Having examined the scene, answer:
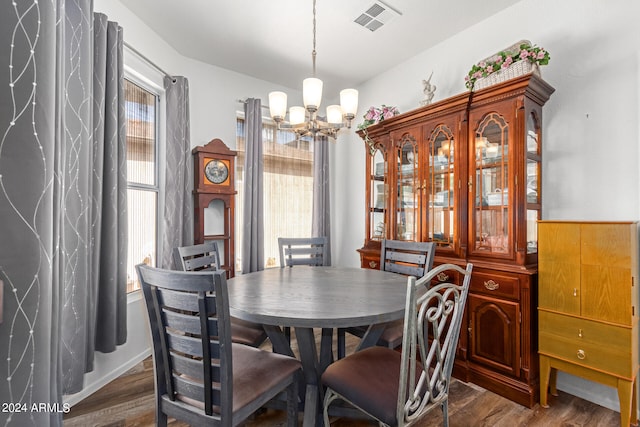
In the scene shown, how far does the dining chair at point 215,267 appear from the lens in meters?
1.90

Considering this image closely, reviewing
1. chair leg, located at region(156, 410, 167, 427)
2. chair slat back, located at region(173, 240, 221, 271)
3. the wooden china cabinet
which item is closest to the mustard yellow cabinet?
the wooden china cabinet

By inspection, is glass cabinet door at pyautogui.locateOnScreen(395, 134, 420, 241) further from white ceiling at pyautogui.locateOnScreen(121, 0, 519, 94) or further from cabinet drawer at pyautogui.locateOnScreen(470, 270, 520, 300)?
white ceiling at pyautogui.locateOnScreen(121, 0, 519, 94)

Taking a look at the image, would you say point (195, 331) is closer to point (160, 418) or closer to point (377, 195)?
point (160, 418)

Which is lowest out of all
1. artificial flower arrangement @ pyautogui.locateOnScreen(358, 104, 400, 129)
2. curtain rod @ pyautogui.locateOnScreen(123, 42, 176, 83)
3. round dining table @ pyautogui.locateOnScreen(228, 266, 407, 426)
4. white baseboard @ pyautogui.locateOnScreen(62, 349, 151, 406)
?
white baseboard @ pyautogui.locateOnScreen(62, 349, 151, 406)

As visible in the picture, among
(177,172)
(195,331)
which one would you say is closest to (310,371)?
(195,331)

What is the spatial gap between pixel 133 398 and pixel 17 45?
79.9 inches

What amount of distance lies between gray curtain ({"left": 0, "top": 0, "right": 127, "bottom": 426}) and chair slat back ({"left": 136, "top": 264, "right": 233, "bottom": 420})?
37 cm

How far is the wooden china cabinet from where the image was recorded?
2016mm

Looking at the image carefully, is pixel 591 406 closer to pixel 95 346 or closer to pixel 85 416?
pixel 85 416

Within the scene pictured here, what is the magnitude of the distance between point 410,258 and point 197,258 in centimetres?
157

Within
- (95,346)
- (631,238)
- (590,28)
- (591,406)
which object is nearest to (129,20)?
(95,346)

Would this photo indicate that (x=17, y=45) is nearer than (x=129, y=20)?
Yes

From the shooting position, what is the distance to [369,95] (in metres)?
3.75

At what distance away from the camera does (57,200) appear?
134 centimetres
